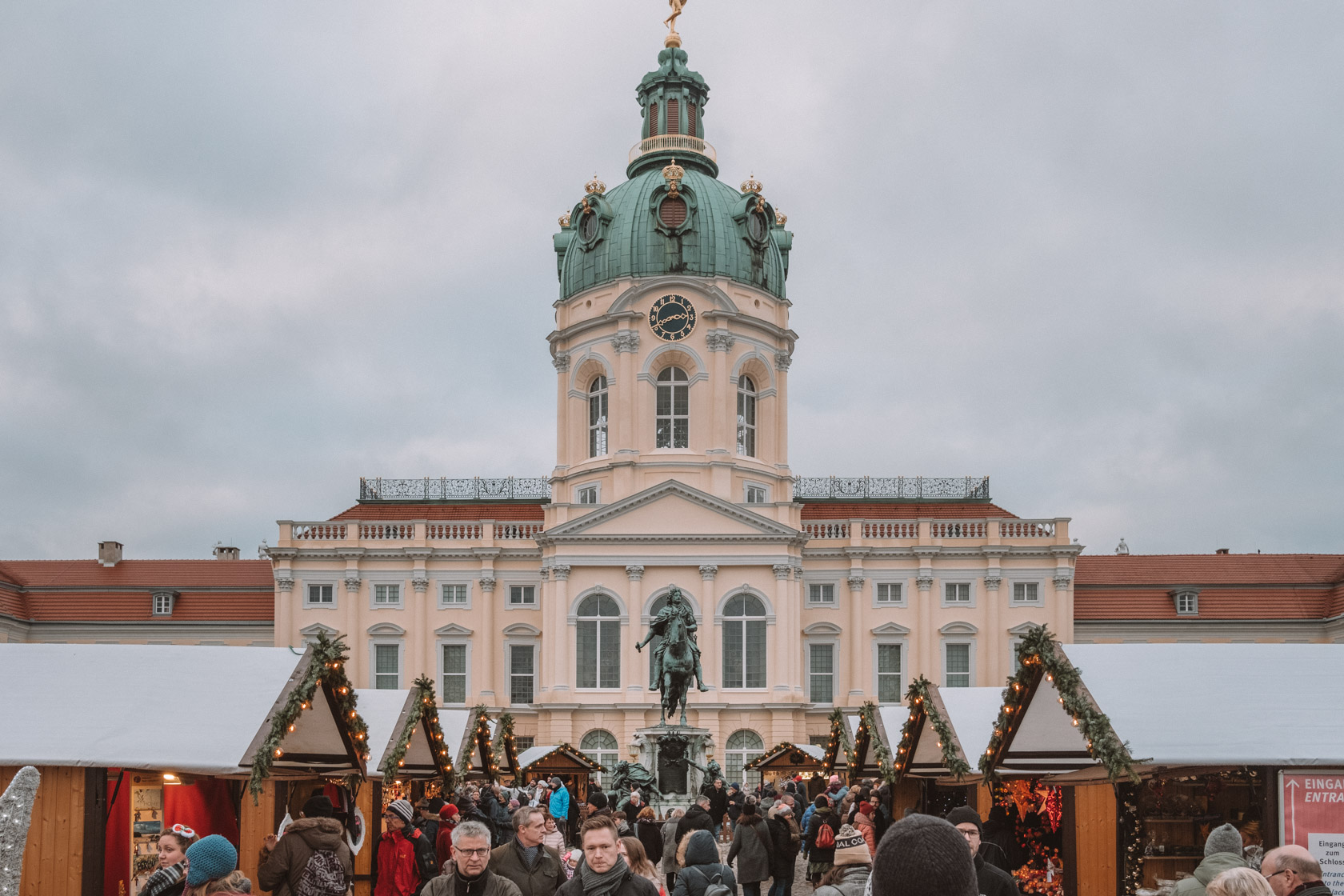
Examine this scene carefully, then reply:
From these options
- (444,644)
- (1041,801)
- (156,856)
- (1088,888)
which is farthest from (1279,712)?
(444,644)

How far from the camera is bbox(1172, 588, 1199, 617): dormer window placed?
186 feet

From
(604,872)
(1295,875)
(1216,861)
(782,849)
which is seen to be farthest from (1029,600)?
(604,872)

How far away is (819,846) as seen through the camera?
56.2ft

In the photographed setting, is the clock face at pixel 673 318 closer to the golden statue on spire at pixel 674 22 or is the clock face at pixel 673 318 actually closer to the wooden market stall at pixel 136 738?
the golden statue on spire at pixel 674 22

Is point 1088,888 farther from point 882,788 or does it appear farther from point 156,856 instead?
point 156,856

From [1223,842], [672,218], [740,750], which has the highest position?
[672,218]

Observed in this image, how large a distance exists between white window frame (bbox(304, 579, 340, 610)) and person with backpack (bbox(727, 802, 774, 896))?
39515 millimetres

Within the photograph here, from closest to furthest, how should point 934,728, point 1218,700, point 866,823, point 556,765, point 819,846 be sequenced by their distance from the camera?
1. point 866,823
2. point 1218,700
3. point 819,846
4. point 934,728
5. point 556,765

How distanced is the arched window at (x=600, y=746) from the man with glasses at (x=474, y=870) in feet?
142

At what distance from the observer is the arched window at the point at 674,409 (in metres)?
55.0

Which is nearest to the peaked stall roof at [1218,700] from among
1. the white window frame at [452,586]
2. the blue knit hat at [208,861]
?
the blue knit hat at [208,861]

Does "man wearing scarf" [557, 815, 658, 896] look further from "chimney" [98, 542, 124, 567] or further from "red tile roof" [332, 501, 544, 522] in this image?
"chimney" [98, 542, 124, 567]

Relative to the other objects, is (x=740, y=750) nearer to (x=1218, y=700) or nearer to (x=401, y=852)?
(x=401, y=852)

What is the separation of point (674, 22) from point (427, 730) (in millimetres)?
46448
